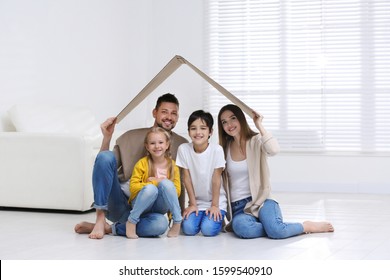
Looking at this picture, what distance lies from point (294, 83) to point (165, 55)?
4.76ft

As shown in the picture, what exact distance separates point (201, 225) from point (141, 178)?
1.32ft

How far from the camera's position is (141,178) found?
11.7ft

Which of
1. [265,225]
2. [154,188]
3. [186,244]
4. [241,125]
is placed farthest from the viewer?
[241,125]

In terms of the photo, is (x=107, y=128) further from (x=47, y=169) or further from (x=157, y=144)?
(x=47, y=169)

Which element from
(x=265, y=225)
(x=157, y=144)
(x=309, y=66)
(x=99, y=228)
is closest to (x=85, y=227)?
Result: (x=99, y=228)

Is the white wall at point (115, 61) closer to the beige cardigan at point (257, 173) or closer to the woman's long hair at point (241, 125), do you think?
the woman's long hair at point (241, 125)

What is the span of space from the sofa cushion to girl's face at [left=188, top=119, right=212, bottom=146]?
1.93 meters

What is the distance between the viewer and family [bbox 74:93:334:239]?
3.53 metres

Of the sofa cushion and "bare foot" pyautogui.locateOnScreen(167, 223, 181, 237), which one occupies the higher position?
the sofa cushion

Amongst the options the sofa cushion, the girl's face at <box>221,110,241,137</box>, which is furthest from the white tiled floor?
the sofa cushion

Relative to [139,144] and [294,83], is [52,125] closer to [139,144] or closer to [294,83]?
[139,144]

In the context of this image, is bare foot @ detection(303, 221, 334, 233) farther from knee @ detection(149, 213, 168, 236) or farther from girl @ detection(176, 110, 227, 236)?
knee @ detection(149, 213, 168, 236)

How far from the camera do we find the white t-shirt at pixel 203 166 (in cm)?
361

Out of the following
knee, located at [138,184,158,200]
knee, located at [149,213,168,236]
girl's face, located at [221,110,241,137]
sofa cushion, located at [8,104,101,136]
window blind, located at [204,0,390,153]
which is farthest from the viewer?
window blind, located at [204,0,390,153]
